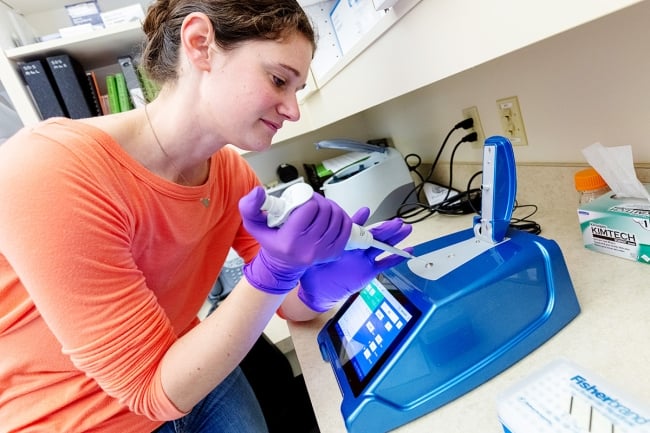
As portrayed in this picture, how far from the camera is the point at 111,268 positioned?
1.55 feet

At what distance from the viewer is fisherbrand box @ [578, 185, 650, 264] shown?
1.75 feet

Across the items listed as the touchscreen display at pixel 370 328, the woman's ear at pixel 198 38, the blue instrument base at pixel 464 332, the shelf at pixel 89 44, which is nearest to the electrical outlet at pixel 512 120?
the blue instrument base at pixel 464 332

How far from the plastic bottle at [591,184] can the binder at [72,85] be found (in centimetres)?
147

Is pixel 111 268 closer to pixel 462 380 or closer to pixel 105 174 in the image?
pixel 105 174

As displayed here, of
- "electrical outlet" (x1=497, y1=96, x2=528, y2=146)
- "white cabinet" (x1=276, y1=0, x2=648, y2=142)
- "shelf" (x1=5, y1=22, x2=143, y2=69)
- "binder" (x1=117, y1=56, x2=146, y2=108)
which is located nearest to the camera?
"white cabinet" (x1=276, y1=0, x2=648, y2=142)

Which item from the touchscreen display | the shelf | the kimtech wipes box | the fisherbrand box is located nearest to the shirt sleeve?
the touchscreen display

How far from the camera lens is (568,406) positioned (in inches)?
13.4

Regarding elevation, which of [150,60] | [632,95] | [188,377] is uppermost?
[150,60]

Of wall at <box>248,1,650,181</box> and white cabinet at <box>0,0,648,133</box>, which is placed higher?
white cabinet at <box>0,0,648,133</box>

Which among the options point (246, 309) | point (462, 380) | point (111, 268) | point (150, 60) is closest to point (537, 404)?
point (462, 380)

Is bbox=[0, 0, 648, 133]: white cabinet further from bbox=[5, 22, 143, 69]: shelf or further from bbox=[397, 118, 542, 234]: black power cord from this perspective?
bbox=[5, 22, 143, 69]: shelf

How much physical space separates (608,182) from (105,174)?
797mm

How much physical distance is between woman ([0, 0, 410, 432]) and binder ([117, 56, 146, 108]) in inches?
27.2

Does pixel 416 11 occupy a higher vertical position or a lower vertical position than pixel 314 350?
higher
